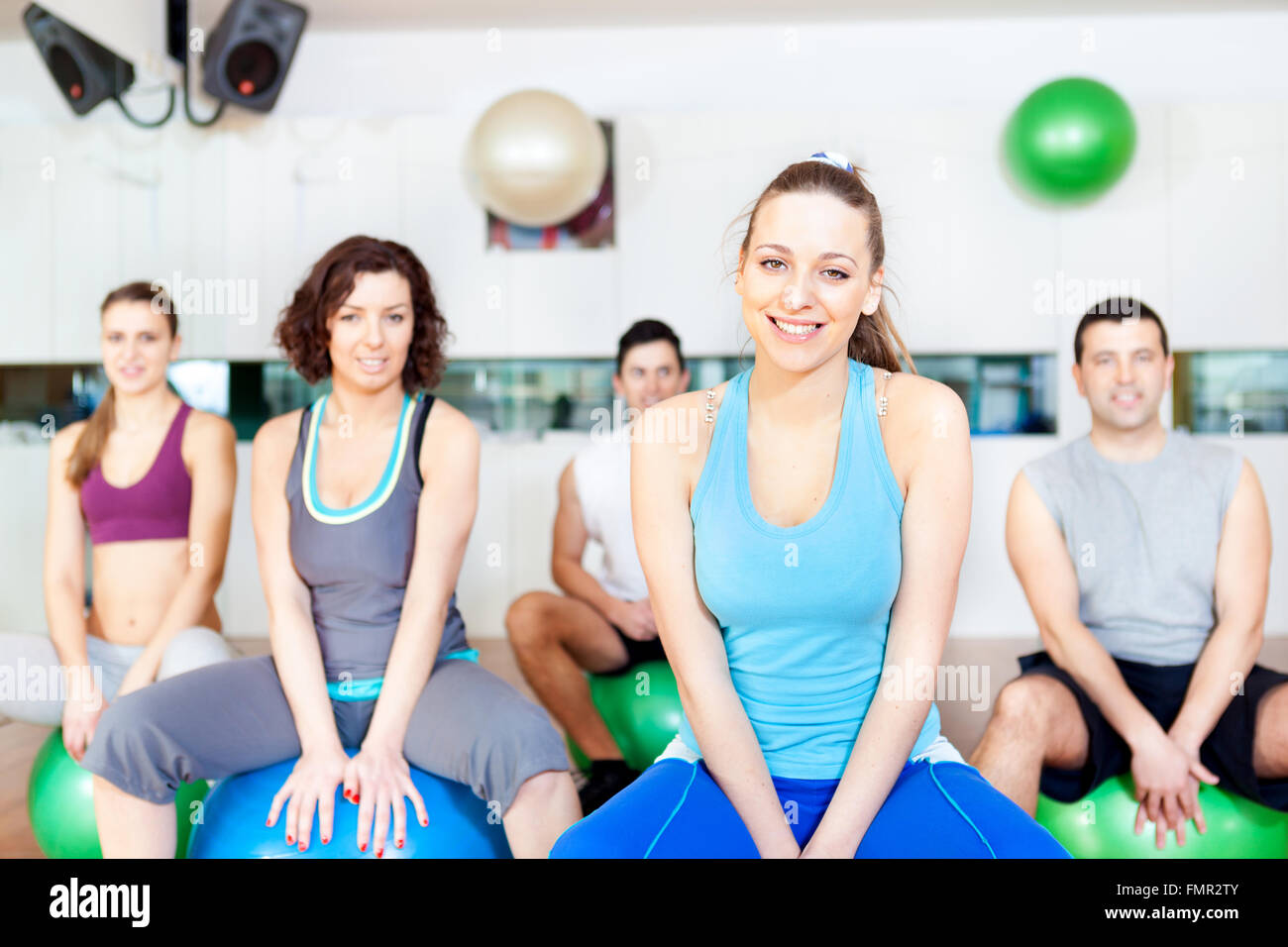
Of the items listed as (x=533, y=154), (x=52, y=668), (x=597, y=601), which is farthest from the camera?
(x=533, y=154)

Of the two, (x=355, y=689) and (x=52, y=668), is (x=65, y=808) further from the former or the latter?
(x=355, y=689)

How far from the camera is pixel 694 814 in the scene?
1.17m

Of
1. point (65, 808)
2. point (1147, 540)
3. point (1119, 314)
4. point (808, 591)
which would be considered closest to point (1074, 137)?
point (1119, 314)

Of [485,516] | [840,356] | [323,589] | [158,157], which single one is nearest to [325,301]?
[323,589]

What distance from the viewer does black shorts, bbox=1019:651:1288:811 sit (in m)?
1.59

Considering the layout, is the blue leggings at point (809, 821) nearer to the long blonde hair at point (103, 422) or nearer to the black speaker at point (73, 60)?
the long blonde hair at point (103, 422)

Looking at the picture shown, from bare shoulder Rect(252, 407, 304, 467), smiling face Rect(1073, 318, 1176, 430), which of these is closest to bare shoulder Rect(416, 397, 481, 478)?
bare shoulder Rect(252, 407, 304, 467)

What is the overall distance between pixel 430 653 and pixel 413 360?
542 millimetres

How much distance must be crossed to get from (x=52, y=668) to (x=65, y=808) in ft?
1.08

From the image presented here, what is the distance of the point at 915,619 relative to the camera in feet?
4.03

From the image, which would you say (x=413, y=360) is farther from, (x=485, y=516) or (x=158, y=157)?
(x=158, y=157)

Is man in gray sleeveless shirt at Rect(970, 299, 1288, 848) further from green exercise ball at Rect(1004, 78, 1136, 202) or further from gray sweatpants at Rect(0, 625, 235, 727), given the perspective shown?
green exercise ball at Rect(1004, 78, 1136, 202)

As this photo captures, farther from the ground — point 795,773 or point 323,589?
point 323,589

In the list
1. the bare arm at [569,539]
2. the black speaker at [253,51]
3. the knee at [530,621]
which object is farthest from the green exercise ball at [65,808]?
the black speaker at [253,51]
